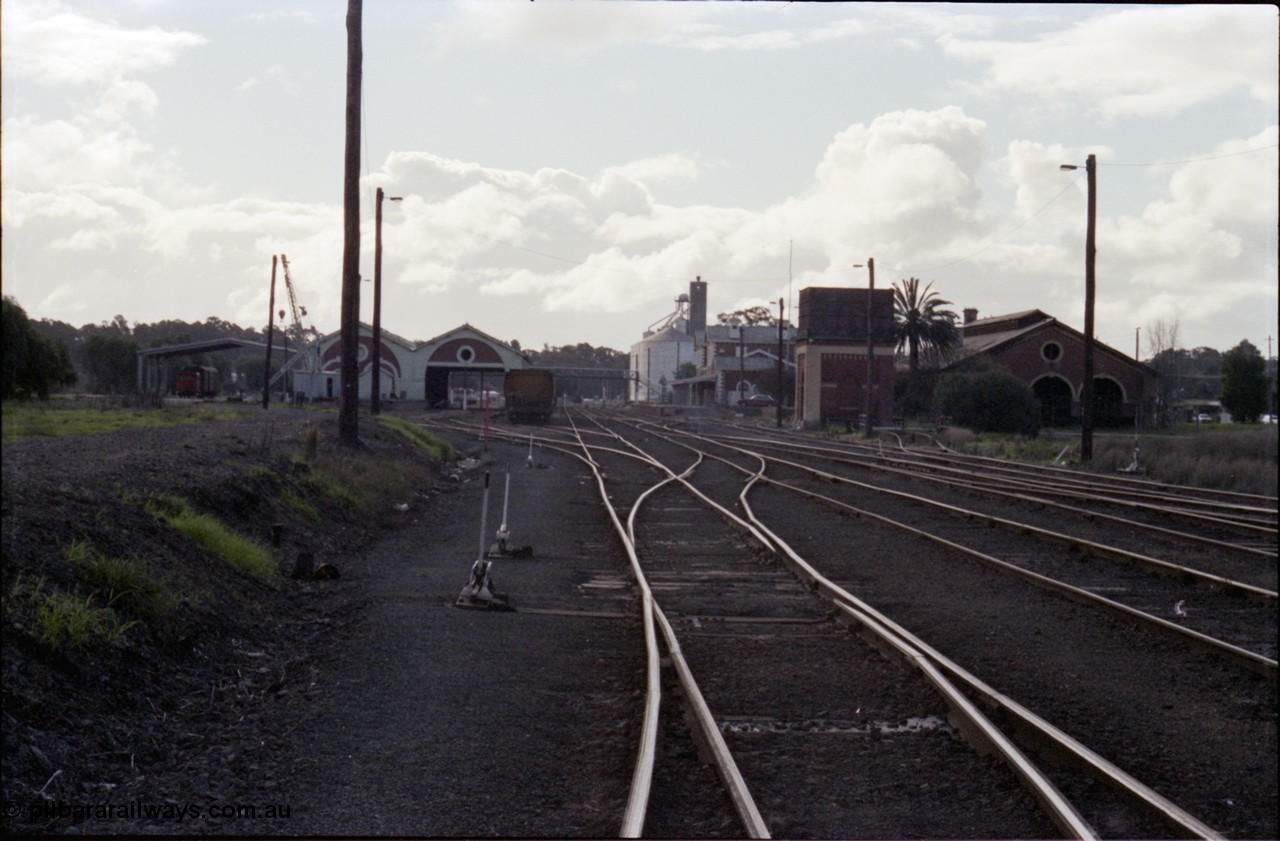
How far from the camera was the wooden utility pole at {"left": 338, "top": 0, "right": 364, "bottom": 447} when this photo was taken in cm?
2048

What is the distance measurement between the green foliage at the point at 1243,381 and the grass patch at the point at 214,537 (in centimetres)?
879

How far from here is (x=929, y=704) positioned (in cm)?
711

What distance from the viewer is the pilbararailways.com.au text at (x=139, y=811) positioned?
16.1 feet

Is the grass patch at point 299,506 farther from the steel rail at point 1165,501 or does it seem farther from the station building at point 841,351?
the station building at point 841,351

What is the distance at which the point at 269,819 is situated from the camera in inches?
203

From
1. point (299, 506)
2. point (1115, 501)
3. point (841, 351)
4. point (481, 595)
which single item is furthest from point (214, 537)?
point (841, 351)

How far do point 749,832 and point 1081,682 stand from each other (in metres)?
3.91

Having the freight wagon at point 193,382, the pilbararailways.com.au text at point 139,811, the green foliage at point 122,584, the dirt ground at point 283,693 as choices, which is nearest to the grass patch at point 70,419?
the dirt ground at point 283,693

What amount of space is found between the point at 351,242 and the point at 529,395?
34446 mm

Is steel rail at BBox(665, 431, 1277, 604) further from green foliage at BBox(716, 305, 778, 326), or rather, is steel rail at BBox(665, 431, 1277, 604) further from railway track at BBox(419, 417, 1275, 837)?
green foliage at BBox(716, 305, 778, 326)

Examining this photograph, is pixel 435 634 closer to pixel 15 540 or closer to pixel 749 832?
pixel 15 540

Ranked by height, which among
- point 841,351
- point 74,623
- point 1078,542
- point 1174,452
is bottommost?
point 1078,542

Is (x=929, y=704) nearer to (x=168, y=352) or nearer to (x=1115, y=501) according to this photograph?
(x=1115, y=501)

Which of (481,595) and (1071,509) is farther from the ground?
(1071,509)
